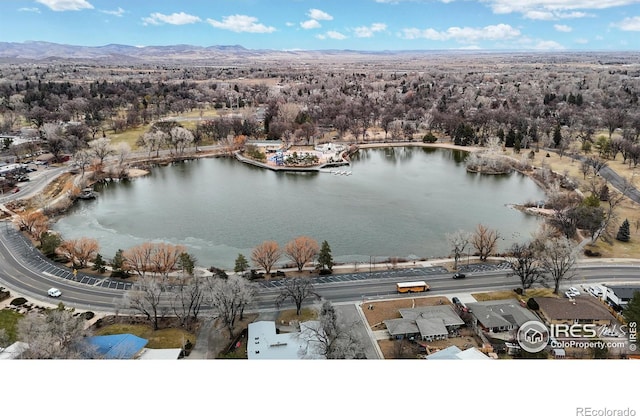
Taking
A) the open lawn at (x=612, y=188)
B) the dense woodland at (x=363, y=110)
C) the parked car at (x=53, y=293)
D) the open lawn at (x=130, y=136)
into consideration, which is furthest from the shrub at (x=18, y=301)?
the open lawn at (x=130, y=136)

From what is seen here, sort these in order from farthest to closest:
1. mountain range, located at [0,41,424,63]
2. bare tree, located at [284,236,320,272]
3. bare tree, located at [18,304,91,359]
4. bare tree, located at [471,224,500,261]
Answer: mountain range, located at [0,41,424,63] < bare tree, located at [471,224,500,261] < bare tree, located at [284,236,320,272] < bare tree, located at [18,304,91,359]

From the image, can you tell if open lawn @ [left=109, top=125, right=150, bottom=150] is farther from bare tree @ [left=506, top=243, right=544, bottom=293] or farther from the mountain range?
bare tree @ [left=506, top=243, right=544, bottom=293]

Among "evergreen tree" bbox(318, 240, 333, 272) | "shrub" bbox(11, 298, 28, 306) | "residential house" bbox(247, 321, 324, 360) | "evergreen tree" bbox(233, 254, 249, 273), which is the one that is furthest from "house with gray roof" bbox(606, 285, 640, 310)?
"shrub" bbox(11, 298, 28, 306)

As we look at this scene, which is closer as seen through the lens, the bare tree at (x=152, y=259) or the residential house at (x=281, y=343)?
the residential house at (x=281, y=343)

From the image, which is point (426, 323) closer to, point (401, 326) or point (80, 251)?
point (401, 326)

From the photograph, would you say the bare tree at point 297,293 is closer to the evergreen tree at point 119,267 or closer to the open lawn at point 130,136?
the evergreen tree at point 119,267

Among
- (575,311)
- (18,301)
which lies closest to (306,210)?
(18,301)
